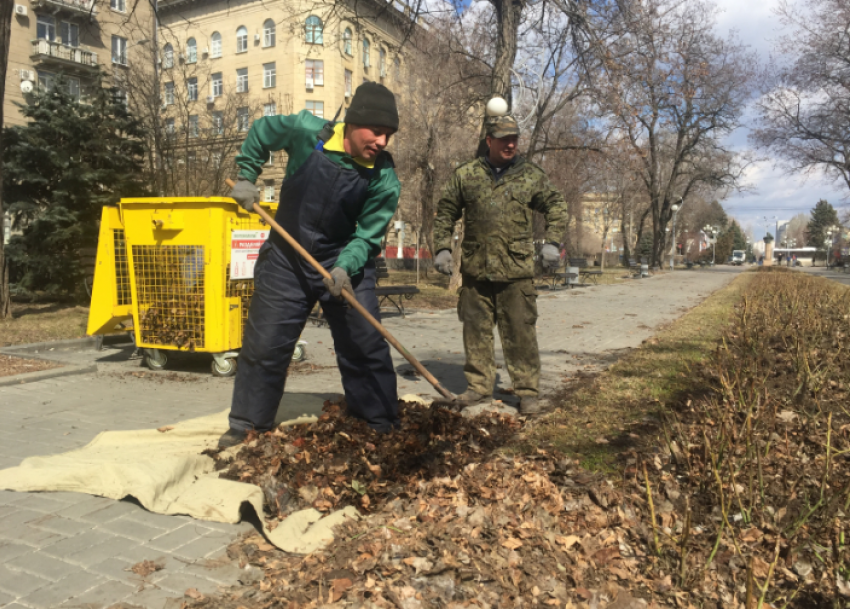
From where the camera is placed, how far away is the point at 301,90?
41094mm

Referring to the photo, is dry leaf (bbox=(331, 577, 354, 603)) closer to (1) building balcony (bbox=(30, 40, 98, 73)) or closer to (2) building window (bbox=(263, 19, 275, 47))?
(1) building balcony (bbox=(30, 40, 98, 73))

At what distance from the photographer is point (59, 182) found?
11.8 m

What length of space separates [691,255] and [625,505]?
3888 inches

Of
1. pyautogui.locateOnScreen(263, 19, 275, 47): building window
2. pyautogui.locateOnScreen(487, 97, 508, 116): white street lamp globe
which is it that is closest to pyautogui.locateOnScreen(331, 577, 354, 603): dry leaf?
pyautogui.locateOnScreen(487, 97, 508, 116): white street lamp globe

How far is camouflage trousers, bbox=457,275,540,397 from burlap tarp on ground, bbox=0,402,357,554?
198 centimetres

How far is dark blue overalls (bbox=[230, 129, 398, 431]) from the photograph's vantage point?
11.9ft

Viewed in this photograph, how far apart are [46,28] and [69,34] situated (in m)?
1.11

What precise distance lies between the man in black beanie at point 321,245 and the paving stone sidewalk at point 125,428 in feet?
3.00

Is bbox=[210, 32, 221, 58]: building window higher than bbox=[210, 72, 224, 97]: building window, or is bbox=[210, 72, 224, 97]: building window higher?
bbox=[210, 32, 221, 58]: building window

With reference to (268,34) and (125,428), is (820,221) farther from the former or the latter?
(125,428)

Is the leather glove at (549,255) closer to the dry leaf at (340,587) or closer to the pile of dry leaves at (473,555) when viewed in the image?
Result: the pile of dry leaves at (473,555)

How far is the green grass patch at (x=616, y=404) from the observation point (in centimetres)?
384

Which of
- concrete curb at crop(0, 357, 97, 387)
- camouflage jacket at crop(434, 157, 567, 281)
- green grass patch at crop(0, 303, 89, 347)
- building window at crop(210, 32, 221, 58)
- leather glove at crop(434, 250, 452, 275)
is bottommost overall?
concrete curb at crop(0, 357, 97, 387)

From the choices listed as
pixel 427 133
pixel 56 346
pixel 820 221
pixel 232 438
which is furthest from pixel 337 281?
pixel 820 221
